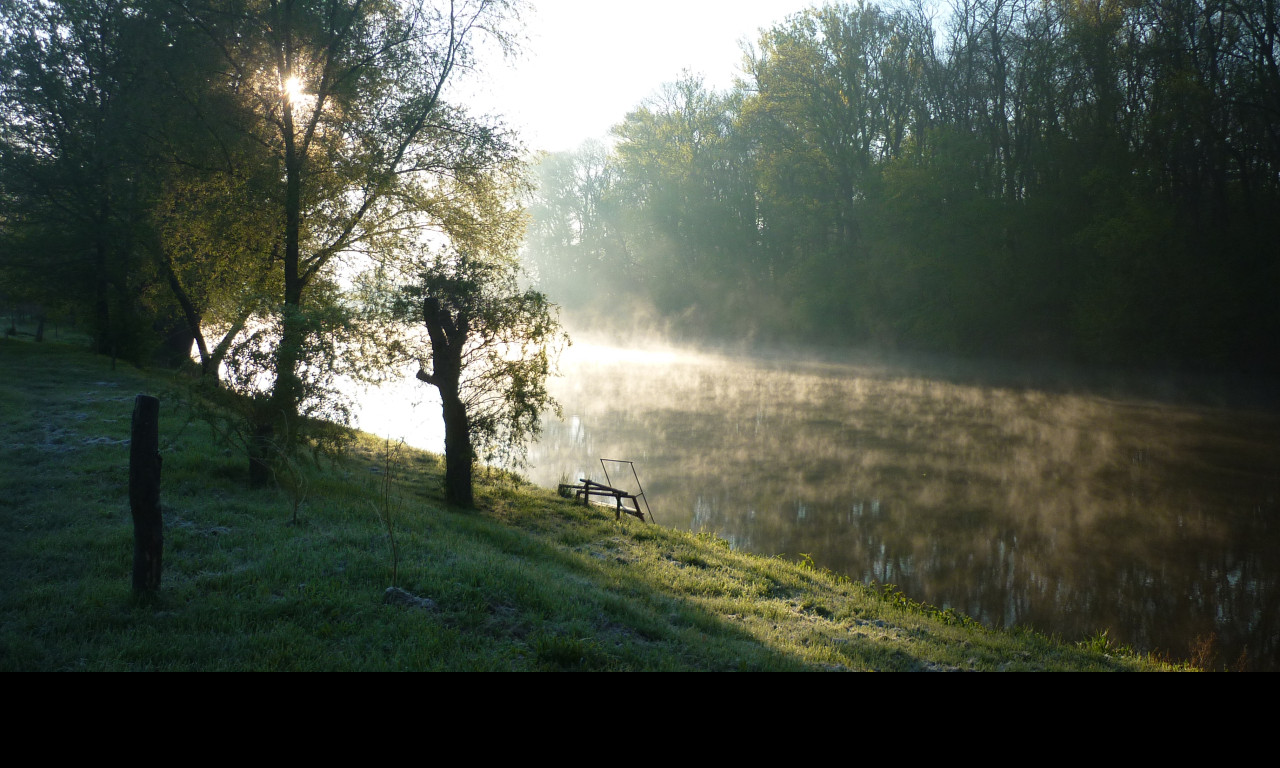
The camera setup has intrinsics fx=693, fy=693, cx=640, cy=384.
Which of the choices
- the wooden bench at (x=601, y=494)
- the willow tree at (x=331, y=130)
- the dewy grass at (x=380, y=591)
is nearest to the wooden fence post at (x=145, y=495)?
the dewy grass at (x=380, y=591)

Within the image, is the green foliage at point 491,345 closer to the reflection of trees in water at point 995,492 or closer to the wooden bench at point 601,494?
the wooden bench at point 601,494

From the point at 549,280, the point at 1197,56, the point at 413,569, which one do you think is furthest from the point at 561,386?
the point at 549,280

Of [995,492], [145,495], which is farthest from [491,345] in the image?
[995,492]

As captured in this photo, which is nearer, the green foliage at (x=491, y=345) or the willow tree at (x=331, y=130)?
the willow tree at (x=331, y=130)

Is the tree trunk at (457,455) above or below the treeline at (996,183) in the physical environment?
below

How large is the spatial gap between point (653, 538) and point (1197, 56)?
36.4 meters

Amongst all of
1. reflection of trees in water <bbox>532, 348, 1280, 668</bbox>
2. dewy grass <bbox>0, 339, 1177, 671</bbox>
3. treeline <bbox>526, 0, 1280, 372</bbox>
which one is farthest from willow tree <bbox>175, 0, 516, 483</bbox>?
treeline <bbox>526, 0, 1280, 372</bbox>

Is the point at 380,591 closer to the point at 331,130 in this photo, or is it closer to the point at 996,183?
the point at 331,130

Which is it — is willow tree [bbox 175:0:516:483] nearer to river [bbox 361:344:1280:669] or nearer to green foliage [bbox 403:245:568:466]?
green foliage [bbox 403:245:568:466]

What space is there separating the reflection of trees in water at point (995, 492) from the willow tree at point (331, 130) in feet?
27.9

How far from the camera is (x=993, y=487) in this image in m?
18.1

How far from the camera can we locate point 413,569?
7055mm

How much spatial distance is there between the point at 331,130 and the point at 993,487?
17.9 m

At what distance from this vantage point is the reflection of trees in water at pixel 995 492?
38.4ft
